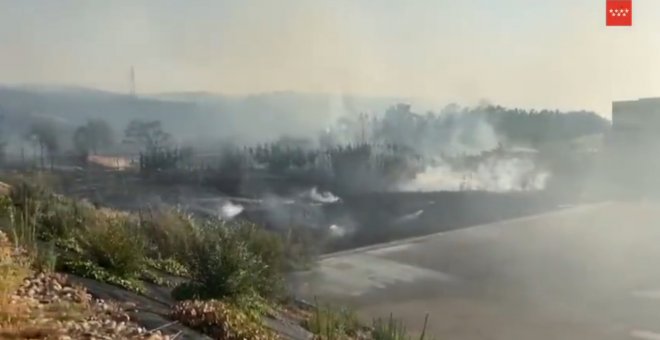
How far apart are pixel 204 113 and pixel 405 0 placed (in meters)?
1.39

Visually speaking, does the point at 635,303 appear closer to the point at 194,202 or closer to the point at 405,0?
the point at 405,0

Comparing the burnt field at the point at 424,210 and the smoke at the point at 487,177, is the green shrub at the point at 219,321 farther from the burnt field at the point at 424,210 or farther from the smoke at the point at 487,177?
the smoke at the point at 487,177

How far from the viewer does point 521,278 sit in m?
4.95

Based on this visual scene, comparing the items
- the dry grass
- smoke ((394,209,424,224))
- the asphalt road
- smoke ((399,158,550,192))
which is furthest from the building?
the dry grass

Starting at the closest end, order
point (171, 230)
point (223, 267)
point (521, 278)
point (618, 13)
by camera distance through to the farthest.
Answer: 1. point (223, 267)
2. point (171, 230)
3. point (521, 278)
4. point (618, 13)

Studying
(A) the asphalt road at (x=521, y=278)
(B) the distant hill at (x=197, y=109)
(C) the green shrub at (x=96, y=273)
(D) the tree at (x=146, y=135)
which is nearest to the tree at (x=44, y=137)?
(B) the distant hill at (x=197, y=109)

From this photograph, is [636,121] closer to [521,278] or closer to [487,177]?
[487,177]

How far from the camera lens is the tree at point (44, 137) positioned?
456 cm

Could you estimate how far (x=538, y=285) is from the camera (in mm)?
4938

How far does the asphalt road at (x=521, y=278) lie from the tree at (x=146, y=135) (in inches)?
45.7

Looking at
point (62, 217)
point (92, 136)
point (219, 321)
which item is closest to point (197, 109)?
point (92, 136)

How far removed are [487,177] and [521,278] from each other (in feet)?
2.15

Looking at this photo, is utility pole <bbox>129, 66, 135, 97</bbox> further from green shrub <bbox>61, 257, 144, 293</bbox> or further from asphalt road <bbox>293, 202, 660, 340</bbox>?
asphalt road <bbox>293, 202, 660, 340</bbox>

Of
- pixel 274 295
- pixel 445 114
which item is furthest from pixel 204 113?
pixel 445 114
